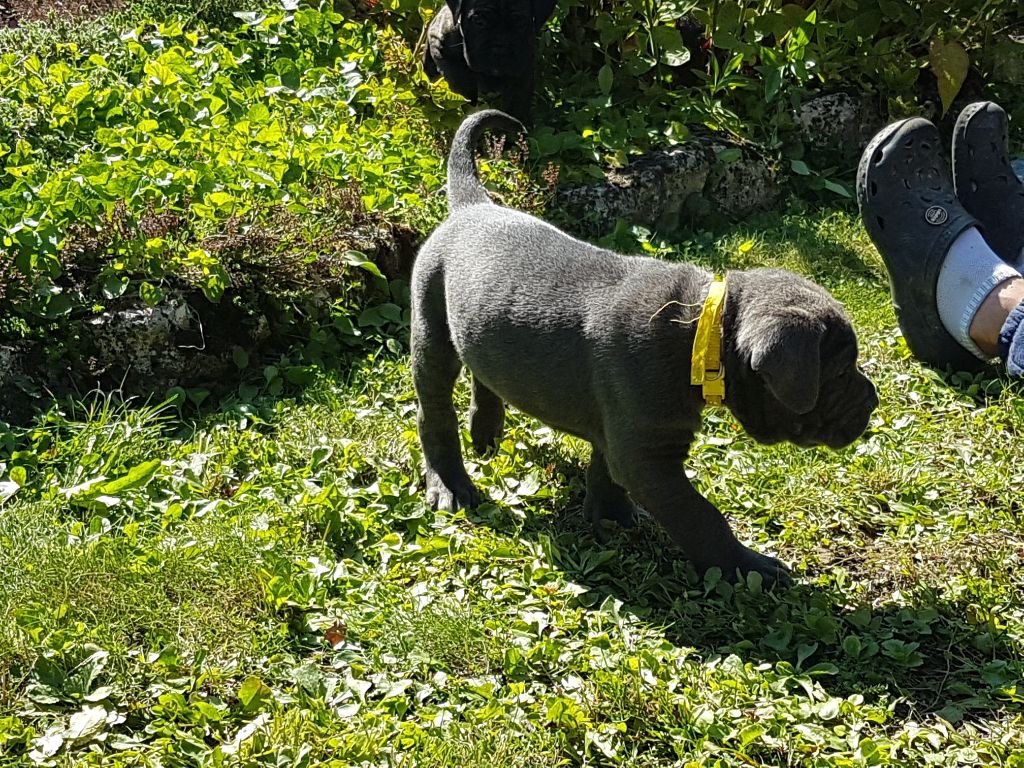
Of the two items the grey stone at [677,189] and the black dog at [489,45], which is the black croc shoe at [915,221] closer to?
the grey stone at [677,189]

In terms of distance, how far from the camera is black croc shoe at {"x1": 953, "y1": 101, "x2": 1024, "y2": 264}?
5297 millimetres

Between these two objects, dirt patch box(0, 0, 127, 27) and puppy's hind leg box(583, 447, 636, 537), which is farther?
dirt patch box(0, 0, 127, 27)

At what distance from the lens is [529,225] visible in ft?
13.5

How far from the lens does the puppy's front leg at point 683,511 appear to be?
12.0 feet

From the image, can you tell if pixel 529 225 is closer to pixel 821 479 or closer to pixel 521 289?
pixel 521 289

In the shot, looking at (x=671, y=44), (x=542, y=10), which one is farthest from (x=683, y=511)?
(x=671, y=44)

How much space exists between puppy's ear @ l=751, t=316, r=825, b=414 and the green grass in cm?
75

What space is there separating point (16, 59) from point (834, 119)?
5.27 meters

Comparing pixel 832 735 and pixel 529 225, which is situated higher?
pixel 529 225

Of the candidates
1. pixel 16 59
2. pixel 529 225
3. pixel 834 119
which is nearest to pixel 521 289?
pixel 529 225

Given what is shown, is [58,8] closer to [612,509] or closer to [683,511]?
[612,509]

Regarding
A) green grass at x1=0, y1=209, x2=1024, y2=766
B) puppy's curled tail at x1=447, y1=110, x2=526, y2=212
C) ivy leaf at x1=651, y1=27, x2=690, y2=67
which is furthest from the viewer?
ivy leaf at x1=651, y1=27, x2=690, y2=67

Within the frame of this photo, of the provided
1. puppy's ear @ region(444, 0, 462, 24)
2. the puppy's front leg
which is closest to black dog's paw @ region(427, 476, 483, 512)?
the puppy's front leg

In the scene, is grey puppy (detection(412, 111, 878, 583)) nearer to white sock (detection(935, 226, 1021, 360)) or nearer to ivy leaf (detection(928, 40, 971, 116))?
white sock (detection(935, 226, 1021, 360))
